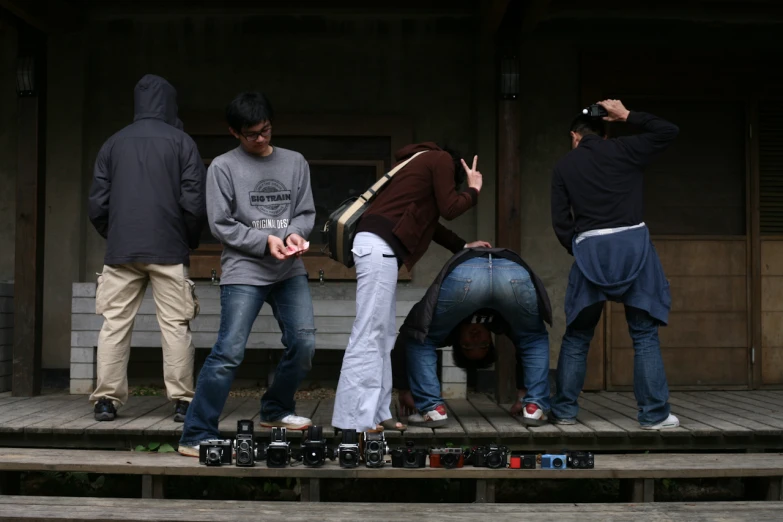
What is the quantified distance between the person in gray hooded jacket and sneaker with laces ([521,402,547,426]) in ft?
5.62

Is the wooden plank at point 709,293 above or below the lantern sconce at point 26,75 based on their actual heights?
below

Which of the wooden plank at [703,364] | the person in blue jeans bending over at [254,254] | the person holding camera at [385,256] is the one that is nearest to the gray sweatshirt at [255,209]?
the person in blue jeans bending over at [254,254]

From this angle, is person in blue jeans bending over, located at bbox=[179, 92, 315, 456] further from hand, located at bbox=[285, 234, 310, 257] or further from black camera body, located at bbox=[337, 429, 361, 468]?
black camera body, located at bbox=[337, 429, 361, 468]

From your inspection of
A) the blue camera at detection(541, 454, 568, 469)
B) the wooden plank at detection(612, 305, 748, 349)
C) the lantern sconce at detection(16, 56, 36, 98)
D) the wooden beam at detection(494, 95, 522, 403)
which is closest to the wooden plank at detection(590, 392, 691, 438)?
the wooden plank at detection(612, 305, 748, 349)

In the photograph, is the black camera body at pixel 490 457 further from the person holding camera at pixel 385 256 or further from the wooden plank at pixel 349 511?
the person holding camera at pixel 385 256

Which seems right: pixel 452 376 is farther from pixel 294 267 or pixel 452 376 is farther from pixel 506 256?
pixel 294 267

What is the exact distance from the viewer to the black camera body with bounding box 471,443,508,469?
13.3 feet

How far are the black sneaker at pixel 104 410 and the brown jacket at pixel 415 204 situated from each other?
1618 mm

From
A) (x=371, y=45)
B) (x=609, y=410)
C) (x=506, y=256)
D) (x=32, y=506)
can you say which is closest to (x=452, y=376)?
(x=609, y=410)

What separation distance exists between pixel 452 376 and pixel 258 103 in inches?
98.2

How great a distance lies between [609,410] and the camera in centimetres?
532

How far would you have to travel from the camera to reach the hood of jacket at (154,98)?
4844 mm

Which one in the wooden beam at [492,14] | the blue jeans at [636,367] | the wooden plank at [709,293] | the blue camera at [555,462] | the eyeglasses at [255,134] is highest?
the wooden beam at [492,14]

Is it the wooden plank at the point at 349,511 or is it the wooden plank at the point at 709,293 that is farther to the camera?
the wooden plank at the point at 709,293
